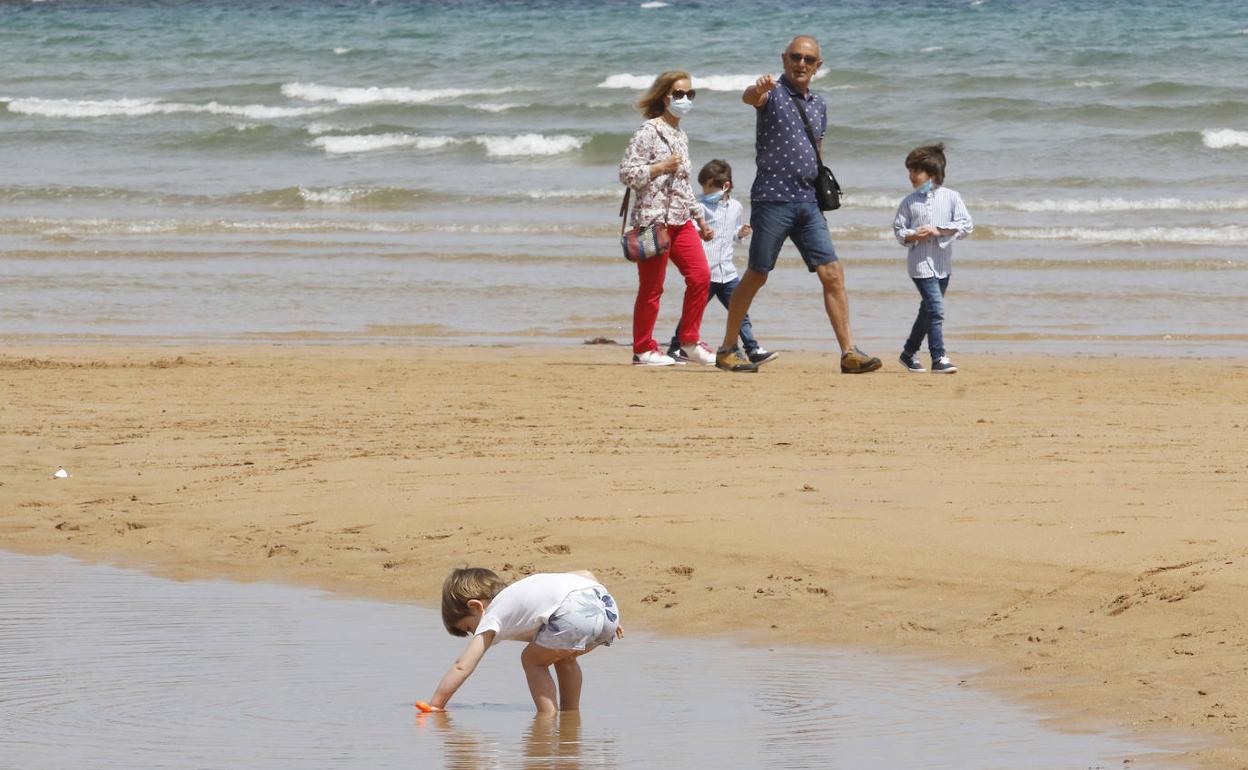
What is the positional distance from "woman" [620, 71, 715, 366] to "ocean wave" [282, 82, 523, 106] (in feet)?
69.3

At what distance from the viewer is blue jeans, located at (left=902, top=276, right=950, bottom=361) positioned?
1023cm

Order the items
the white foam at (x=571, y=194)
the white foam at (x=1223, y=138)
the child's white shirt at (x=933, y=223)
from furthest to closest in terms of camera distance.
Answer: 1. the white foam at (x=1223, y=138)
2. the white foam at (x=571, y=194)
3. the child's white shirt at (x=933, y=223)

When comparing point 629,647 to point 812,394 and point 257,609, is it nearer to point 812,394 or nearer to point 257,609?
point 257,609

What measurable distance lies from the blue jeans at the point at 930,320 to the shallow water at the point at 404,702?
5107 millimetres

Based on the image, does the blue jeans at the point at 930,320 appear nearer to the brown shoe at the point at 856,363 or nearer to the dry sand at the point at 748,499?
the dry sand at the point at 748,499

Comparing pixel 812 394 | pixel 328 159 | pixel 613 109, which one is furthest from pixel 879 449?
pixel 613 109

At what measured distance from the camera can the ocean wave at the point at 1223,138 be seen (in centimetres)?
2412

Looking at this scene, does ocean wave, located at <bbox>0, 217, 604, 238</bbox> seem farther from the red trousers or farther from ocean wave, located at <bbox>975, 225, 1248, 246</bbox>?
the red trousers

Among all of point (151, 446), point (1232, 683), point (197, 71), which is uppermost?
point (1232, 683)

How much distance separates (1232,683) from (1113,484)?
2.05 metres

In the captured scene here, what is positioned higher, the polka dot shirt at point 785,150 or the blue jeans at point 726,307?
the polka dot shirt at point 785,150

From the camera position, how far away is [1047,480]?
6715 mm

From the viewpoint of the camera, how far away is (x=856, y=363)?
10023 mm

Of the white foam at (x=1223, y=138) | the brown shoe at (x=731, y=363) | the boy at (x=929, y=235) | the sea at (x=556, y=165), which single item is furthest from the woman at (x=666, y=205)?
the white foam at (x=1223, y=138)
